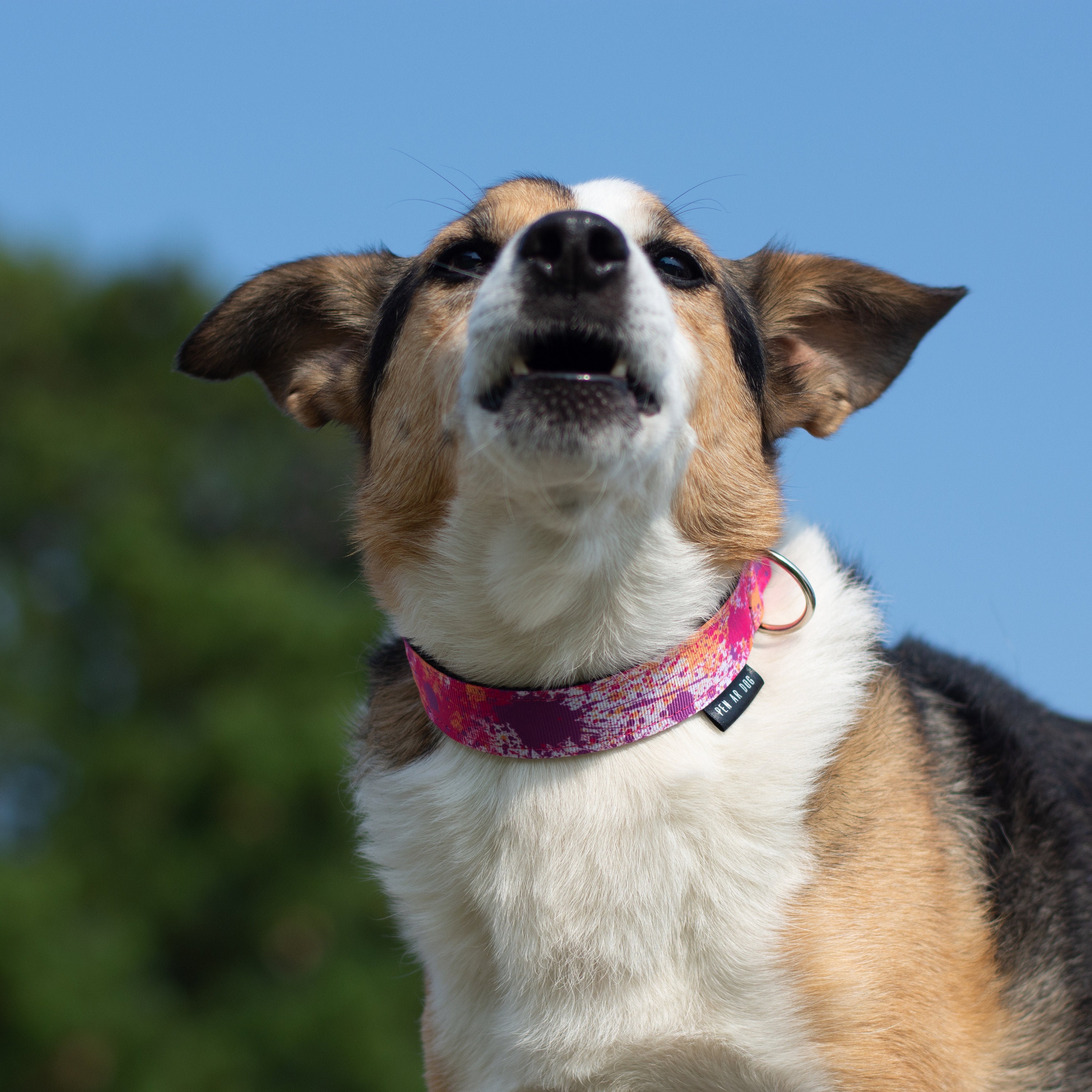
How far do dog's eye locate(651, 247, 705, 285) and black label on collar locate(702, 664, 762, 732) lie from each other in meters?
1.26

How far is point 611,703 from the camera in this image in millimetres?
3373

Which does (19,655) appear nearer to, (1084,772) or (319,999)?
(319,999)

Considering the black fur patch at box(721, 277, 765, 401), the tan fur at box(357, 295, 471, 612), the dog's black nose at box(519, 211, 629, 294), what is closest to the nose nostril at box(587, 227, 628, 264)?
the dog's black nose at box(519, 211, 629, 294)

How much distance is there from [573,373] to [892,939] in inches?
67.3

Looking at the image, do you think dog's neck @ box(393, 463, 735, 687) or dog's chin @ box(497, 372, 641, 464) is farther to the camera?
dog's neck @ box(393, 463, 735, 687)

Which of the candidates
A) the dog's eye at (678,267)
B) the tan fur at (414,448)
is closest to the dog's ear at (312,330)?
the tan fur at (414,448)

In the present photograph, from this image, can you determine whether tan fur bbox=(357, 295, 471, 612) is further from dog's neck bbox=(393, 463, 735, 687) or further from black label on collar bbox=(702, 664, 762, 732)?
black label on collar bbox=(702, 664, 762, 732)

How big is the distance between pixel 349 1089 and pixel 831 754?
1876cm

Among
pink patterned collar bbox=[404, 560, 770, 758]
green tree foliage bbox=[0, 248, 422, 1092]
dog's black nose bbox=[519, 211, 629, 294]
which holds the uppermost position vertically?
dog's black nose bbox=[519, 211, 629, 294]

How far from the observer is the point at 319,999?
20.5 metres

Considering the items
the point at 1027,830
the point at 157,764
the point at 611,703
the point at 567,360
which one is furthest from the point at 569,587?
the point at 157,764

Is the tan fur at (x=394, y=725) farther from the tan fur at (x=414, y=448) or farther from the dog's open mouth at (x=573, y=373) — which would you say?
the dog's open mouth at (x=573, y=373)

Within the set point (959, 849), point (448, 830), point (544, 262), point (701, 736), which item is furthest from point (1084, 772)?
point (544, 262)

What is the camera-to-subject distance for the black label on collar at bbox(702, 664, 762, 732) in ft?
11.3
